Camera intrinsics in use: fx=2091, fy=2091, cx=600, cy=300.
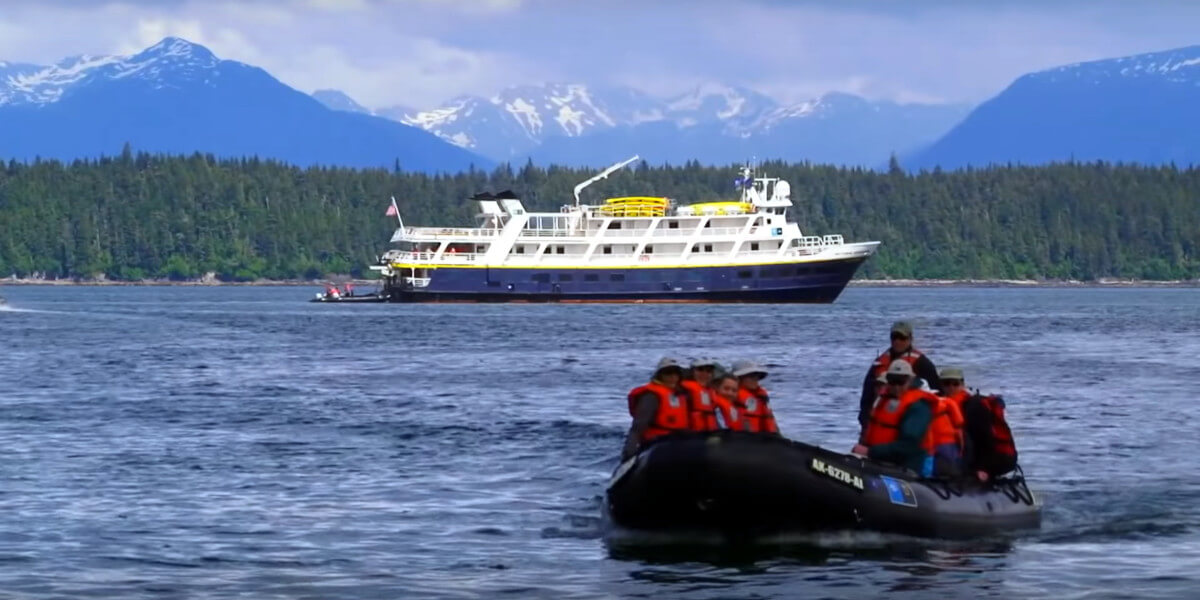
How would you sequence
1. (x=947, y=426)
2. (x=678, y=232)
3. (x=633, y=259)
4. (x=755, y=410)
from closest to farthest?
(x=755, y=410) → (x=947, y=426) → (x=678, y=232) → (x=633, y=259)

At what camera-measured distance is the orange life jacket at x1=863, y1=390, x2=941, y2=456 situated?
79.6 ft

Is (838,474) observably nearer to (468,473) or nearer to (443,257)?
(468,473)

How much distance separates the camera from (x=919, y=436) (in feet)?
80.5

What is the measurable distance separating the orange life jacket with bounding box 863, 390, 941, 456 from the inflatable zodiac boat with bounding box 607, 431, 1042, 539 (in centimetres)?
46

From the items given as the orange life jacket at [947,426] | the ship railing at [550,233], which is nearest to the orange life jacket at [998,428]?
the orange life jacket at [947,426]

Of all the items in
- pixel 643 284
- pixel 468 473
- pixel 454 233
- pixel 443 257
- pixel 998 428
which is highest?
pixel 454 233

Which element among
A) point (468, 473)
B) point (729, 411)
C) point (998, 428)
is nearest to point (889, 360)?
point (998, 428)

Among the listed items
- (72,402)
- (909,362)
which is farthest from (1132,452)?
(72,402)

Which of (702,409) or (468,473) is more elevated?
(702,409)

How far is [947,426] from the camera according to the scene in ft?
81.0

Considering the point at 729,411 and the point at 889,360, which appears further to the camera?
the point at 889,360

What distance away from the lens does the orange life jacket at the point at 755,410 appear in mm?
24266

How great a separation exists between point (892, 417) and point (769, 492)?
2180mm

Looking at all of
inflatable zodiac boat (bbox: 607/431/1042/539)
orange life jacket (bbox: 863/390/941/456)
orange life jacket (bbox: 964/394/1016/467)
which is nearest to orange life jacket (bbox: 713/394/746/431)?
inflatable zodiac boat (bbox: 607/431/1042/539)
